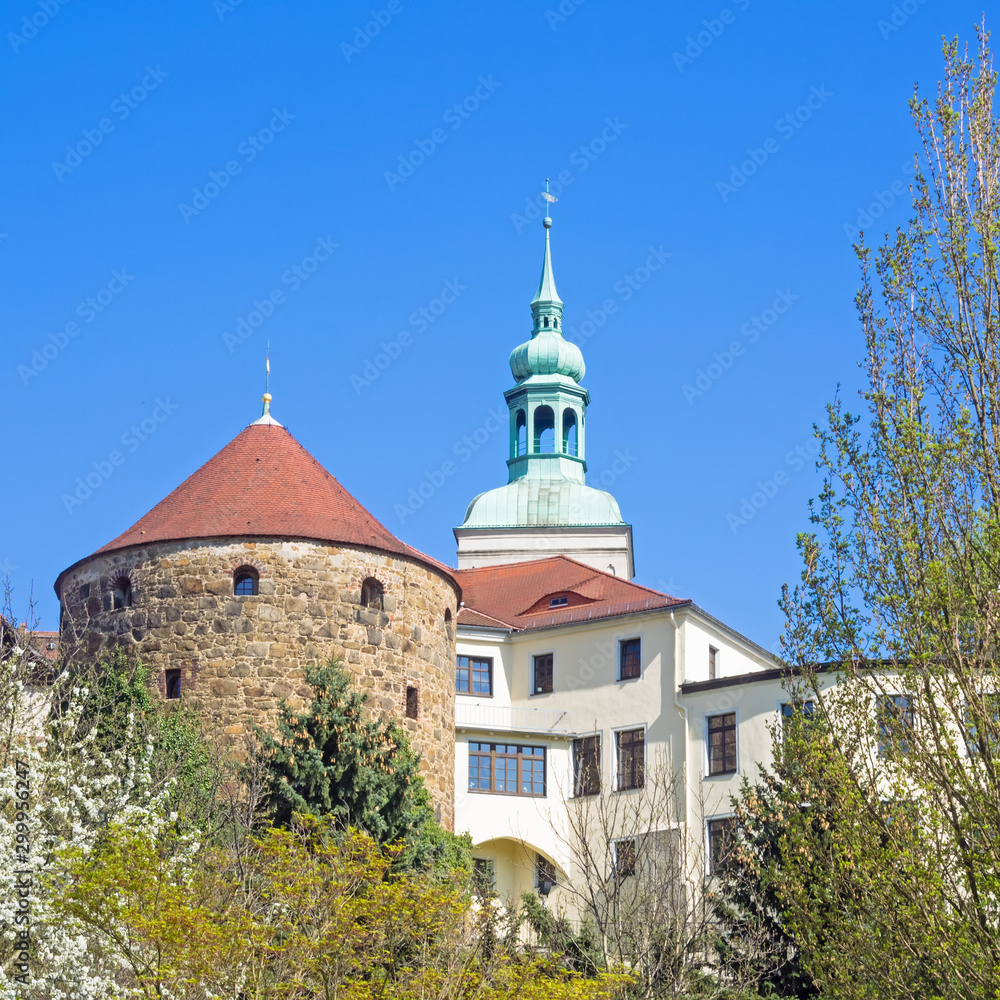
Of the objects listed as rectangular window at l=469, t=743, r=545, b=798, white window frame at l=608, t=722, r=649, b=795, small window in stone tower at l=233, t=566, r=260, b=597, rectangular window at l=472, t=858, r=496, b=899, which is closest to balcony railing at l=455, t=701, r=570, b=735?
rectangular window at l=469, t=743, r=545, b=798

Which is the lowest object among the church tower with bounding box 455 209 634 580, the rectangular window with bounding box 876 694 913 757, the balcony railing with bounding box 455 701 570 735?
the rectangular window with bounding box 876 694 913 757

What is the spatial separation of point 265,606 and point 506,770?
9547 mm

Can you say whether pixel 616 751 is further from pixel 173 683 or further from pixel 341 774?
pixel 341 774

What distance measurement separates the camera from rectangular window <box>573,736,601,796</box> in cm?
3825

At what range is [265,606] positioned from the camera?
30.8m

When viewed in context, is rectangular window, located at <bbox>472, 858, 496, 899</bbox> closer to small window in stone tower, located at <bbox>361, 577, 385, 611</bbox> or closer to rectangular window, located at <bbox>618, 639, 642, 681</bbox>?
small window in stone tower, located at <bbox>361, 577, 385, 611</bbox>

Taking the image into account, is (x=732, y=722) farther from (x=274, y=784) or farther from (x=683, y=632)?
(x=274, y=784)

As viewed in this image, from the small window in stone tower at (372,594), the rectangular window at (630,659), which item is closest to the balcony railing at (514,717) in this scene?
the rectangular window at (630,659)

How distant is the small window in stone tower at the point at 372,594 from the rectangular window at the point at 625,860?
241 inches

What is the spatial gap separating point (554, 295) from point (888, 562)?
150 ft

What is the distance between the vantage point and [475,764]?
38.1 metres

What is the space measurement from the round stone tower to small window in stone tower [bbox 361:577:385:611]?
0.03 meters

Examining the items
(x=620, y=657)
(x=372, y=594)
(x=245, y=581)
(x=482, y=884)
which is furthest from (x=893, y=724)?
(x=620, y=657)

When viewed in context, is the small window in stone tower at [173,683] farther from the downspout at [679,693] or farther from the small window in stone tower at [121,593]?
the downspout at [679,693]
